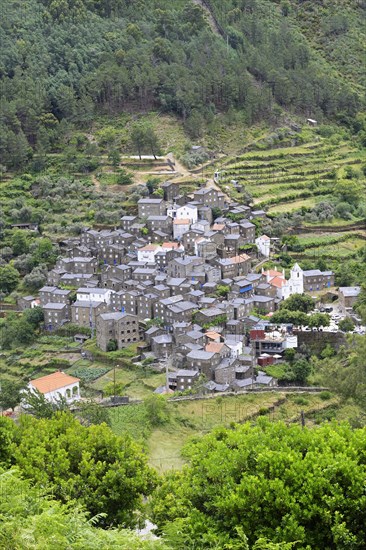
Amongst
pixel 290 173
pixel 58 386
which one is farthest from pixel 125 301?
pixel 290 173

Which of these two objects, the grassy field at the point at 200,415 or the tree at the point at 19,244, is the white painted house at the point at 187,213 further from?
the grassy field at the point at 200,415

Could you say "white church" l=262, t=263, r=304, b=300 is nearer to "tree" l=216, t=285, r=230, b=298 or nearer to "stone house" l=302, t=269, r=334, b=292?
"stone house" l=302, t=269, r=334, b=292

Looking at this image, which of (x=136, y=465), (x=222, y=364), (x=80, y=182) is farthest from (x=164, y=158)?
(x=136, y=465)

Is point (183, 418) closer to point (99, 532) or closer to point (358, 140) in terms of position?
point (99, 532)

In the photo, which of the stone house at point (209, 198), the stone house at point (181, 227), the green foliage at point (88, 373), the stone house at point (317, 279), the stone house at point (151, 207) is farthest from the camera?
the stone house at point (209, 198)

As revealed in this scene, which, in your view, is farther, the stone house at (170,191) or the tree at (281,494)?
the stone house at (170,191)

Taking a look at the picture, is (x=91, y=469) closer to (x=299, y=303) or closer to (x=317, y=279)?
(x=299, y=303)

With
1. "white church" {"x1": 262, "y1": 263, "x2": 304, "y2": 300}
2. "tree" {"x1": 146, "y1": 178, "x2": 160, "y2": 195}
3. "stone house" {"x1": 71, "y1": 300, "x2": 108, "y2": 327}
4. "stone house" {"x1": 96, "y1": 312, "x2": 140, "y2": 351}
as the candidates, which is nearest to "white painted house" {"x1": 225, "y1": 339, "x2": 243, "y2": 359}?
"stone house" {"x1": 96, "y1": 312, "x2": 140, "y2": 351}

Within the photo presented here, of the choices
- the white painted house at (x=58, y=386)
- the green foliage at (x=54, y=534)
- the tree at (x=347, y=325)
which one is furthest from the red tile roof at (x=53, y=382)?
the green foliage at (x=54, y=534)
